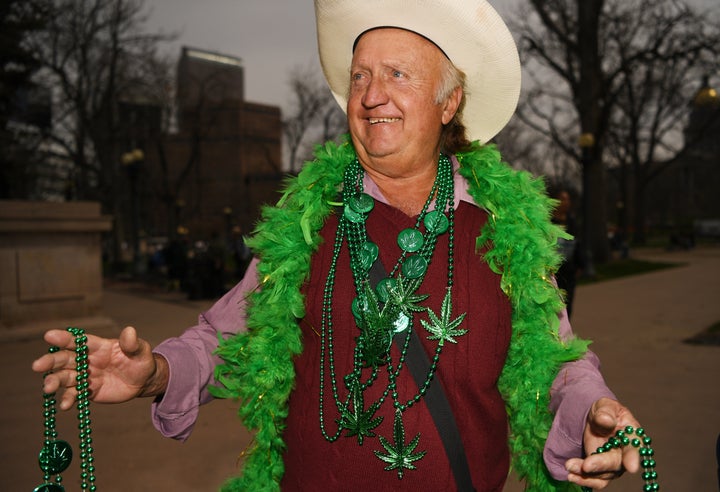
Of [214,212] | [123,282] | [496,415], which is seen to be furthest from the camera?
[214,212]

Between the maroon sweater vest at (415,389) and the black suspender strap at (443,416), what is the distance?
2 cm

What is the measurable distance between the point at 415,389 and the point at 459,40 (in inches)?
42.1

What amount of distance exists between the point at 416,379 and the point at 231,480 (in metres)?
0.78

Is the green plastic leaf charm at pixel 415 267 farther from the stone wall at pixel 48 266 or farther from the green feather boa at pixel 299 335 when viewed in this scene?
the stone wall at pixel 48 266

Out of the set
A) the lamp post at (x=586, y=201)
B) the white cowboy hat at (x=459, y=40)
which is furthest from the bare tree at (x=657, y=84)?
the white cowboy hat at (x=459, y=40)

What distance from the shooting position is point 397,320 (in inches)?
68.3

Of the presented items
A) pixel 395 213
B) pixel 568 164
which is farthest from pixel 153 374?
pixel 568 164

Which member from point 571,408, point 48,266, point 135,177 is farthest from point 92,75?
point 571,408

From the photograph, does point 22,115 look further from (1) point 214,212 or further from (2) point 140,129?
(1) point 214,212

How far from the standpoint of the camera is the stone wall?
8586mm

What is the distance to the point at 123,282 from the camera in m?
20.9

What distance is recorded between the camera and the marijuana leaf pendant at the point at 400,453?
5.48ft

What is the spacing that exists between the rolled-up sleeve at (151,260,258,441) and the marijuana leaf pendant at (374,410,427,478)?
0.55 m

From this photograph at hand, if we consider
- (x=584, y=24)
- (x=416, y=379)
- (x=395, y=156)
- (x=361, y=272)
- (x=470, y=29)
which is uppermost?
(x=584, y=24)
